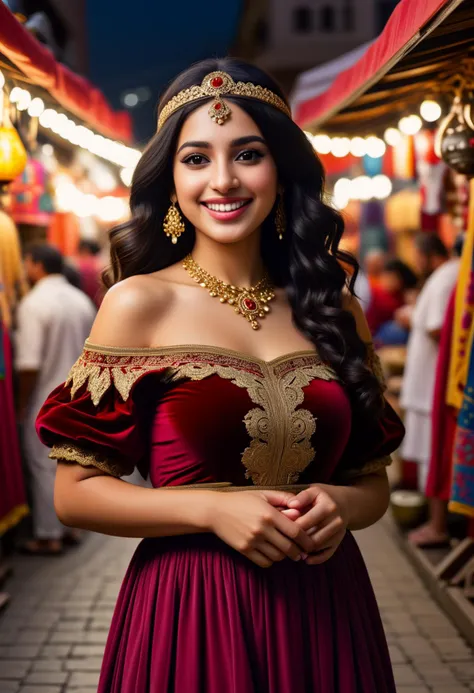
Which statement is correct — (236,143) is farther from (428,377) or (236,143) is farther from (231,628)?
(428,377)

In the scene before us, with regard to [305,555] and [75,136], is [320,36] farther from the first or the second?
[305,555]

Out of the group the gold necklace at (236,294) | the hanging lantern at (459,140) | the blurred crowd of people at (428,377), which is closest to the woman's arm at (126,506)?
the gold necklace at (236,294)

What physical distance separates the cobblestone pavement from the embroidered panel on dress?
2.38 m

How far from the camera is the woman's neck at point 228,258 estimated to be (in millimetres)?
2209

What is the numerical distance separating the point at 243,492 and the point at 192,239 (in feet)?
2.43

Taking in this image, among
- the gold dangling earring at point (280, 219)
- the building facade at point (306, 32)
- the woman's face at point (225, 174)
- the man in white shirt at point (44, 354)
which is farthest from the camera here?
the building facade at point (306, 32)

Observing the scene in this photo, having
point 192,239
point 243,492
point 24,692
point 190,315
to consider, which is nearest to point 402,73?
point 192,239

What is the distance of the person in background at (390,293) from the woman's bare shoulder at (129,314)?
21.2ft

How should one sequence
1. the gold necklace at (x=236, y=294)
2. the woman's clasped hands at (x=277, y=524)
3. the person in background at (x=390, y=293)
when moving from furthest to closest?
the person in background at (x=390, y=293) → the gold necklace at (x=236, y=294) → the woman's clasped hands at (x=277, y=524)

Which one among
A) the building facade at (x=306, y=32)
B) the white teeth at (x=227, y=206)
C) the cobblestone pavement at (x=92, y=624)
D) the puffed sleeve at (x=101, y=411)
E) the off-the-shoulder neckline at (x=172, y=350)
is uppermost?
the building facade at (x=306, y=32)

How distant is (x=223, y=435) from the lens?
1.96 m

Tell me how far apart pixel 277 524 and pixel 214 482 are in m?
0.22

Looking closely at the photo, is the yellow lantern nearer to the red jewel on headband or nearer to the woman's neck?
the woman's neck

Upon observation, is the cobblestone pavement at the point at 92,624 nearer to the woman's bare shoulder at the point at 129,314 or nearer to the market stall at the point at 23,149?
the market stall at the point at 23,149
